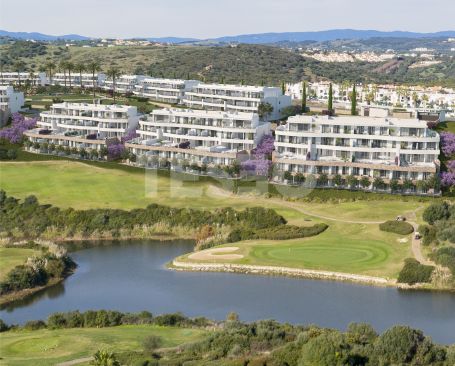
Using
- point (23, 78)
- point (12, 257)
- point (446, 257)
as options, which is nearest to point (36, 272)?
point (12, 257)

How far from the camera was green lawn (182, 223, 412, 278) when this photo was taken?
234 ft

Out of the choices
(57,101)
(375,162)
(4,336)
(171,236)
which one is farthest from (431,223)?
(57,101)

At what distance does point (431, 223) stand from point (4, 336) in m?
49.9

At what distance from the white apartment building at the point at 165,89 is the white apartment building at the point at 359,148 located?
221 ft

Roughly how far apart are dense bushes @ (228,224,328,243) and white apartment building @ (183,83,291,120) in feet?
192

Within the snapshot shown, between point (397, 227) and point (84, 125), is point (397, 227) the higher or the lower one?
the lower one

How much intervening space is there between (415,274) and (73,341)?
3497 cm

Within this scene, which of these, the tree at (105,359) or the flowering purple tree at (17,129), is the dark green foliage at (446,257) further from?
the flowering purple tree at (17,129)

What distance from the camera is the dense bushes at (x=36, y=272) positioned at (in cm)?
6862

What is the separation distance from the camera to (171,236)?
87375mm

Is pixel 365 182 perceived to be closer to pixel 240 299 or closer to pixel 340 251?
pixel 340 251

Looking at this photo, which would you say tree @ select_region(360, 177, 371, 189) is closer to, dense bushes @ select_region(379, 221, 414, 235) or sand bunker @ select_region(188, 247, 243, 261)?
dense bushes @ select_region(379, 221, 414, 235)

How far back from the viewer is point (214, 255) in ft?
251

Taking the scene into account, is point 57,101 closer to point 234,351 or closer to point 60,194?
point 60,194
